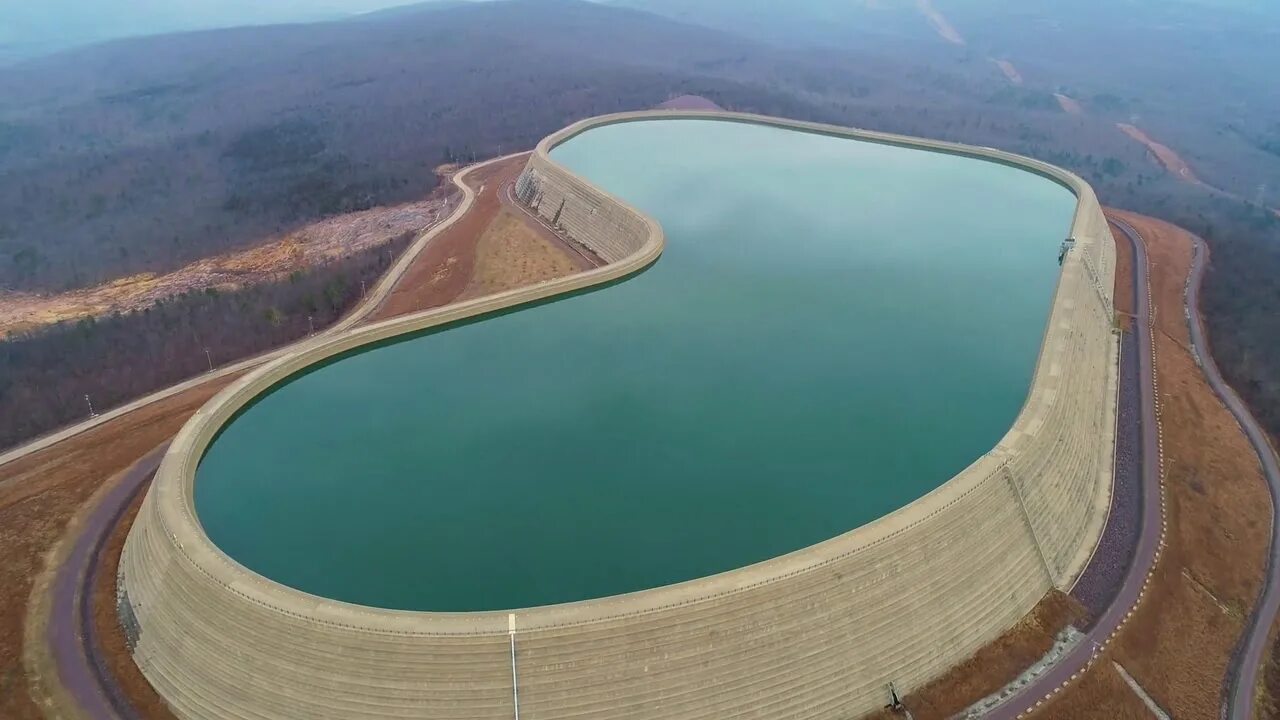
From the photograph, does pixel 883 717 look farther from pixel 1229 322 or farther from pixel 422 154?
pixel 422 154

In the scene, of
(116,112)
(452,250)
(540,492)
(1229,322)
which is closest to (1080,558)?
(540,492)

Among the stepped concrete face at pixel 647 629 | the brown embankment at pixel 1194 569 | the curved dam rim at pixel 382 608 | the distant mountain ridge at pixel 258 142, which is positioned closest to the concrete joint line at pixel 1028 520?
the stepped concrete face at pixel 647 629

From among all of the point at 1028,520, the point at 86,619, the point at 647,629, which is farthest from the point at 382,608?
the point at 1028,520

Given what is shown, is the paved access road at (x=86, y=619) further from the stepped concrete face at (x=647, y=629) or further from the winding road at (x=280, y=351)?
the winding road at (x=280, y=351)

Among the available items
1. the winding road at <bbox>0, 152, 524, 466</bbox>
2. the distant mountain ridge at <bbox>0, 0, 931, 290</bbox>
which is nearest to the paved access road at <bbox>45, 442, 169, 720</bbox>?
the winding road at <bbox>0, 152, 524, 466</bbox>

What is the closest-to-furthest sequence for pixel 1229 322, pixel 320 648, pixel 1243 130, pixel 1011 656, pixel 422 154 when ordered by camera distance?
1. pixel 320 648
2. pixel 1011 656
3. pixel 1229 322
4. pixel 422 154
5. pixel 1243 130

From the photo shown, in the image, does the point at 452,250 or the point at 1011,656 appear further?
the point at 452,250

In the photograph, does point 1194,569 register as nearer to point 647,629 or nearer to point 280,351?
point 647,629
